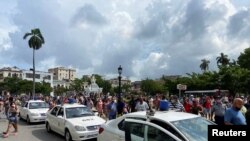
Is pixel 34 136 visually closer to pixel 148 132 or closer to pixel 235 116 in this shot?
pixel 148 132

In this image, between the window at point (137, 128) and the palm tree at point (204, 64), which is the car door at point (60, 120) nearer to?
the window at point (137, 128)

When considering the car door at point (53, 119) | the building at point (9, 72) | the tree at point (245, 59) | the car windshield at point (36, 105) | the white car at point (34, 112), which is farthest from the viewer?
the building at point (9, 72)

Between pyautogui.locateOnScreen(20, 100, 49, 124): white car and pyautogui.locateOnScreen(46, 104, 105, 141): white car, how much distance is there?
4.27m

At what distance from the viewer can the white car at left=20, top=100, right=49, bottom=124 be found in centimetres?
2164

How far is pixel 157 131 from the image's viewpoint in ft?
24.6

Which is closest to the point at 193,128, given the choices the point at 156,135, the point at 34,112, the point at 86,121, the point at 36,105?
the point at 156,135

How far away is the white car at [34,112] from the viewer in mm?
21641

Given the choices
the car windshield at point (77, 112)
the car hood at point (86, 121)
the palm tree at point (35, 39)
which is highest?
the palm tree at point (35, 39)

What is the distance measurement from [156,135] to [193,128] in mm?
747

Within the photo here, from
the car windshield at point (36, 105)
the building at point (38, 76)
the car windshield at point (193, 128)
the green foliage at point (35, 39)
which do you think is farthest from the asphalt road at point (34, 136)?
the building at point (38, 76)

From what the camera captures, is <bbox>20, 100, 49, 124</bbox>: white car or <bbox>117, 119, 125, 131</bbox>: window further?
<bbox>20, 100, 49, 124</bbox>: white car

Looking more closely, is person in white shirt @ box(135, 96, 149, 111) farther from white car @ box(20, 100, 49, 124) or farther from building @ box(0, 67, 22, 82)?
building @ box(0, 67, 22, 82)

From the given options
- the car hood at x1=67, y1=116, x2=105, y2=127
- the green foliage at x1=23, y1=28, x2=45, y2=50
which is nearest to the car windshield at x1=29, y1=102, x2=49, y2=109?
the car hood at x1=67, y1=116, x2=105, y2=127

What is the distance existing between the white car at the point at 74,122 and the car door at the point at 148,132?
632 cm
